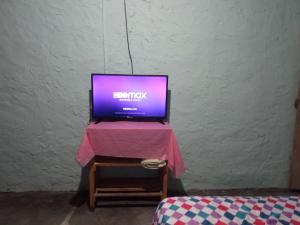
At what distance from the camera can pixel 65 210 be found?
2.54 m

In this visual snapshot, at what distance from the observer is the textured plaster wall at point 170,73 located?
8.71 ft

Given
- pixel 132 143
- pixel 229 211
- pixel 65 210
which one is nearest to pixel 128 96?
pixel 132 143

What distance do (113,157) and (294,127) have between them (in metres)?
2.05

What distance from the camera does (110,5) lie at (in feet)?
8.66

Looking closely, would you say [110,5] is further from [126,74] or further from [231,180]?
[231,180]

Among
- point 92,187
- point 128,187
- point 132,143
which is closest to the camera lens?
point 132,143

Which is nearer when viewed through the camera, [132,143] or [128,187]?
[132,143]

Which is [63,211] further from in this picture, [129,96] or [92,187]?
[129,96]

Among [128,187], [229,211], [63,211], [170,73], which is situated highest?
[170,73]

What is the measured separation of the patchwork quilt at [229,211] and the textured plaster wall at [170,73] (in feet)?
4.66

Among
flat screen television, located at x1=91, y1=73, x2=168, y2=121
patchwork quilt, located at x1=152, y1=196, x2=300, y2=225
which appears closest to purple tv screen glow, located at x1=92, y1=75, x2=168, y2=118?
flat screen television, located at x1=91, y1=73, x2=168, y2=121

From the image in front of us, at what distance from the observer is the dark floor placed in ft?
7.76

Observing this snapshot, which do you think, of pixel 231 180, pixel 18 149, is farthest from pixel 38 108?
pixel 231 180

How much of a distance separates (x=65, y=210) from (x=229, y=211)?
5.58 ft
